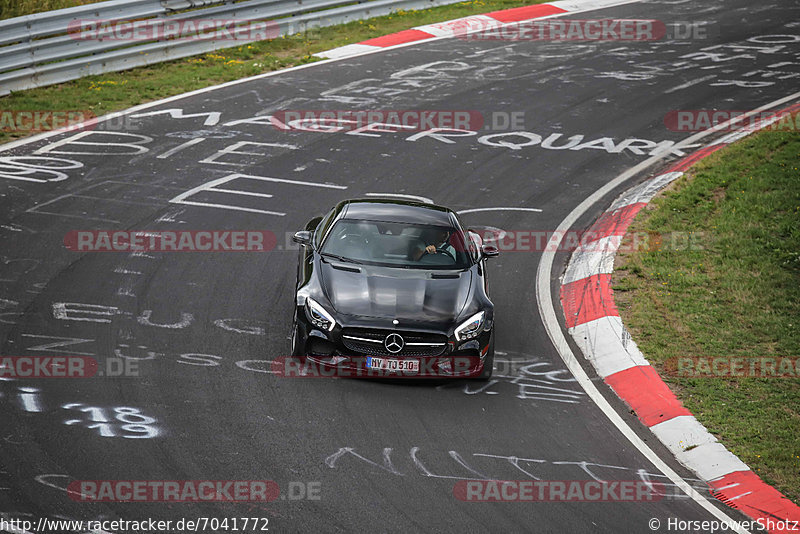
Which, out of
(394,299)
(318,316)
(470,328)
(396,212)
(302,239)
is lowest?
(470,328)

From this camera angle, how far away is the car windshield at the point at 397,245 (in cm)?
916

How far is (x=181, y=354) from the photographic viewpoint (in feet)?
28.2

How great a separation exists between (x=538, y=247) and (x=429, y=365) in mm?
4332

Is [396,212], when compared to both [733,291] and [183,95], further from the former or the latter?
[183,95]

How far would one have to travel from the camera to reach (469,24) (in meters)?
22.8

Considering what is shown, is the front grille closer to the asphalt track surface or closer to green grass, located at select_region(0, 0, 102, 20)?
the asphalt track surface

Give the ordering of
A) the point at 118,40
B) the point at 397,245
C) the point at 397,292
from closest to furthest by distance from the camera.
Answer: the point at 397,292 → the point at 397,245 → the point at 118,40

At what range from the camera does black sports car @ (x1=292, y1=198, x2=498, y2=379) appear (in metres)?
8.20

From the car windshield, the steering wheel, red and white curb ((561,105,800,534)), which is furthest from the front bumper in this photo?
red and white curb ((561,105,800,534))

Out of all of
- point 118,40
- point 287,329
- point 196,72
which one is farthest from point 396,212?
point 118,40

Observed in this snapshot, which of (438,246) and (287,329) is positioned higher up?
(438,246)

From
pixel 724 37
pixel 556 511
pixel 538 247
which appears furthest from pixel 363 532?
pixel 724 37

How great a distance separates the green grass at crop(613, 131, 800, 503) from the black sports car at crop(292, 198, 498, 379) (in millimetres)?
2124

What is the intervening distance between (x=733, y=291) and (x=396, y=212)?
13.7ft
